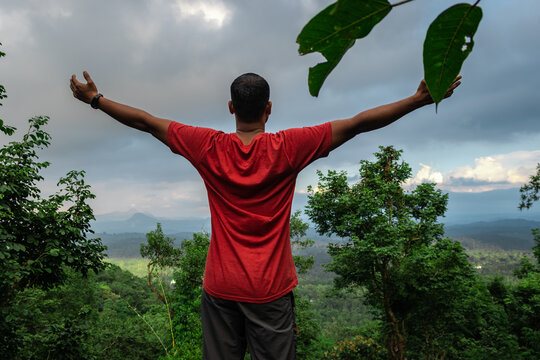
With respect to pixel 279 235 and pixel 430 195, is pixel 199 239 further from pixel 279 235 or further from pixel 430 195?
pixel 279 235

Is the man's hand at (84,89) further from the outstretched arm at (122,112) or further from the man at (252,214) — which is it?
the man at (252,214)

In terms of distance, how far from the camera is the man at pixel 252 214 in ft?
4.00

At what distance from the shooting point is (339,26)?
14.9 inches

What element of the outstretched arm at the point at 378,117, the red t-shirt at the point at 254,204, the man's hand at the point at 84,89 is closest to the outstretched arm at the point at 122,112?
the man's hand at the point at 84,89

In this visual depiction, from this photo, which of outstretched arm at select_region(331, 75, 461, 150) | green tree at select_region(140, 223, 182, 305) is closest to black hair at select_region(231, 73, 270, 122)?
outstretched arm at select_region(331, 75, 461, 150)

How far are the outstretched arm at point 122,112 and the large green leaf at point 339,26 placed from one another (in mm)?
1116

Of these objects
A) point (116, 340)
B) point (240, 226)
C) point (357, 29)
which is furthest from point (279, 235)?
point (116, 340)

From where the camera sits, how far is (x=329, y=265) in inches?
584

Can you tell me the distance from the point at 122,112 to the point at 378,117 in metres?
1.14

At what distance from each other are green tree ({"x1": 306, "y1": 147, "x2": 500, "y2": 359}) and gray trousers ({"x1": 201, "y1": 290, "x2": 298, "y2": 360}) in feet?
38.9

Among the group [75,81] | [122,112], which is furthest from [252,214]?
[75,81]

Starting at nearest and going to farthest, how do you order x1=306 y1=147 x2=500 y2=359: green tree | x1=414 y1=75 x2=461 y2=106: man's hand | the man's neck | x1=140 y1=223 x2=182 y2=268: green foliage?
1. x1=414 y1=75 x2=461 y2=106: man's hand
2. the man's neck
3. x1=306 y1=147 x2=500 y2=359: green tree
4. x1=140 y1=223 x2=182 y2=268: green foliage

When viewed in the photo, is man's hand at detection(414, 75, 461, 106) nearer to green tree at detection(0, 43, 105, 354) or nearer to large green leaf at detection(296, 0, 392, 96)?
large green leaf at detection(296, 0, 392, 96)

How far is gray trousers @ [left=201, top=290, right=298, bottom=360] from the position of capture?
1.22 m
